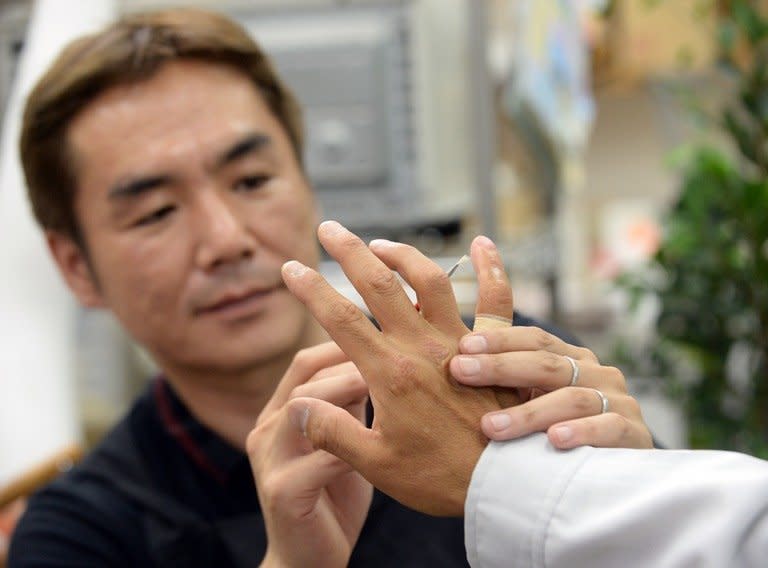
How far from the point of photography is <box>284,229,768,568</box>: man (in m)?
0.44

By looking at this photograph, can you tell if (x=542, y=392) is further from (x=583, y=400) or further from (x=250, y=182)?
(x=250, y=182)

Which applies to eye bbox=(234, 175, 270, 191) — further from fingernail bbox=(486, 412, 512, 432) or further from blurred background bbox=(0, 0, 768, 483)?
fingernail bbox=(486, 412, 512, 432)

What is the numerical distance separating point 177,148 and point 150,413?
30 cm

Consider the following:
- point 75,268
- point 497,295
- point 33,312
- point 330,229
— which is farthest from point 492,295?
point 33,312

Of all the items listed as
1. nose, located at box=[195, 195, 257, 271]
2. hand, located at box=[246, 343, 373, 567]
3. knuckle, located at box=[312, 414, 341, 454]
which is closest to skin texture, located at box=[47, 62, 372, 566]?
nose, located at box=[195, 195, 257, 271]

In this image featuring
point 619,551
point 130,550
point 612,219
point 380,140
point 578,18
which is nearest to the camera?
point 619,551

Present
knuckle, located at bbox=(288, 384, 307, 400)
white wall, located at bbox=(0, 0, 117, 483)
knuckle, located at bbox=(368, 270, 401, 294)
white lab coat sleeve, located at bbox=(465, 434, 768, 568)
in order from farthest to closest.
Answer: white wall, located at bbox=(0, 0, 117, 483), knuckle, located at bbox=(288, 384, 307, 400), knuckle, located at bbox=(368, 270, 401, 294), white lab coat sleeve, located at bbox=(465, 434, 768, 568)

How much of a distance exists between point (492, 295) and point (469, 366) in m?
0.06

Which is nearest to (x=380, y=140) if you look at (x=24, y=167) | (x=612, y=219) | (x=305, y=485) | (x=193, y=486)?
(x=24, y=167)

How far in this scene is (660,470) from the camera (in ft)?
1.54

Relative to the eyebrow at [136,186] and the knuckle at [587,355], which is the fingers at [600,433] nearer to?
the knuckle at [587,355]

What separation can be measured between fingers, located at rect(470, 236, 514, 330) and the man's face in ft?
1.28

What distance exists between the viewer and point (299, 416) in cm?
62

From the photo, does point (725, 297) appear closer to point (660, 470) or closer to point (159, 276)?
point (159, 276)
